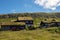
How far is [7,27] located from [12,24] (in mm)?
2637

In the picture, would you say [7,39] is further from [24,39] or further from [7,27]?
[7,27]

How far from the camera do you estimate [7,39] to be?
140 feet

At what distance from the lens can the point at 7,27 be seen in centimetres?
7550

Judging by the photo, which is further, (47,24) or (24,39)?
(47,24)

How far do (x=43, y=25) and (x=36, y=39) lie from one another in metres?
44.8

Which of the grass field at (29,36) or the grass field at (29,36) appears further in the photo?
the grass field at (29,36)

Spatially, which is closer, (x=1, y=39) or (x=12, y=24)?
(x=1, y=39)

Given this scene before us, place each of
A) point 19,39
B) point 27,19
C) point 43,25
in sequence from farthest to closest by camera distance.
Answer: point 27,19
point 43,25
point 19,39

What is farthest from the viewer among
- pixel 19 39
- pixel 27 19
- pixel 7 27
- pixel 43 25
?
pixel 27 19

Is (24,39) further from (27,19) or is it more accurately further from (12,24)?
(27,19)

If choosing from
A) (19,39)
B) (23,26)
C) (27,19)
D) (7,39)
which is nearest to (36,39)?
(19,39)

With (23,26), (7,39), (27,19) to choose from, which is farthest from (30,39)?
(27,19)

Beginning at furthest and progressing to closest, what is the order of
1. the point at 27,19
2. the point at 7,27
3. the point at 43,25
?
the point at 27,19 → the point at 43,25 → the point at 7,27

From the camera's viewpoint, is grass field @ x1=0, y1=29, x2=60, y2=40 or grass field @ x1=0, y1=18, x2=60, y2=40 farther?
grass field @ x1=0, y1=18, x2=60, y2=40
